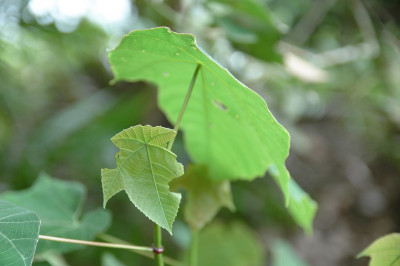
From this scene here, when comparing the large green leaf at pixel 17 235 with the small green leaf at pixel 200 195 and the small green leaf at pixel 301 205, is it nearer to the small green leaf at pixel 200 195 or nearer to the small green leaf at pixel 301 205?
the small green leaf at pixel 200 195

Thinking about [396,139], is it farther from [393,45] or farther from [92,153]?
[92,153]

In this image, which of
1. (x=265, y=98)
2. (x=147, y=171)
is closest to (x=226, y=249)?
(x=265, y=98)

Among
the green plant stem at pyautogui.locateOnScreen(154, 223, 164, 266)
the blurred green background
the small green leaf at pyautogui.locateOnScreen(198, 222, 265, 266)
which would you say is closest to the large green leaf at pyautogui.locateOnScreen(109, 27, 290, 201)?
the green plant stem at pyautogui.locateOnScreen(154, 223, 164, 266)

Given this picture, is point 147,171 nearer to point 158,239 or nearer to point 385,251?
Result: point 158,239

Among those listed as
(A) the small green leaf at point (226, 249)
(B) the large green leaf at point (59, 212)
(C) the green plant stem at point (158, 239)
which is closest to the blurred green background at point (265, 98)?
(A) the small green leaf at point (226, 249)

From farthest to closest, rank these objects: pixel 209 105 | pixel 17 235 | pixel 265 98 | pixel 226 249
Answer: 1. pixel 265 98
2. pixel 226 249
3. pixel 209 105
4. pixel 17 235

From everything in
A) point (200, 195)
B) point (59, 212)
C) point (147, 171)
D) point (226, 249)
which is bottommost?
point (226, 249)

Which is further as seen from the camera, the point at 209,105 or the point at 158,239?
the point at 209,105
